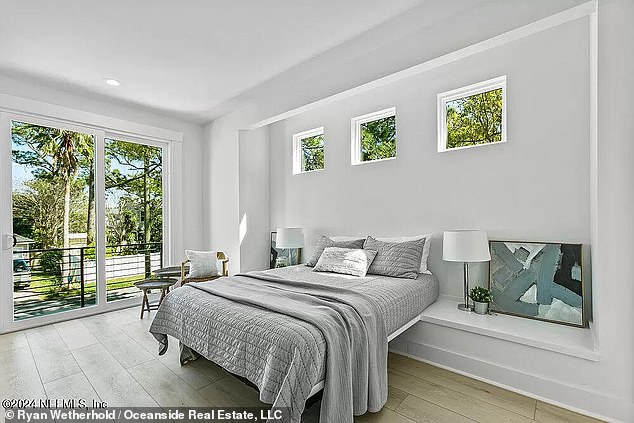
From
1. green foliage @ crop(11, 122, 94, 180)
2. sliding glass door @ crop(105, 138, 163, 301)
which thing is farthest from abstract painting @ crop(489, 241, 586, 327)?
green foliage @ crop(11, 122, 94, 180)

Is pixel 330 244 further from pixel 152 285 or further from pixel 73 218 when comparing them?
pixel 73 218

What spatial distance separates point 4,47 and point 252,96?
7.51 ft

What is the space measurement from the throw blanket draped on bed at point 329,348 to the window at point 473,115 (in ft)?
6.36

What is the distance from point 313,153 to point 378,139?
3.42ft

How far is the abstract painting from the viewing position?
246 centimetres

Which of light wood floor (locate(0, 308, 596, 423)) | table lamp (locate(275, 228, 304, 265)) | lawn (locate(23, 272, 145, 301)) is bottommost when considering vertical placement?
light wood floor (locate(0, 308, 596, 423))

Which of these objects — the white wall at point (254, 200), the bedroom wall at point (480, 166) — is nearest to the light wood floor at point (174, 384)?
the bedroom wall at point (480, 166)

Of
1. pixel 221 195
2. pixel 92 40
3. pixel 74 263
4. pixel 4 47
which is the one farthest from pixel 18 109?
pixel 221 195

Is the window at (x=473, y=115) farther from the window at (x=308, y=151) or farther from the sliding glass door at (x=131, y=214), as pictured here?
the sliding glass door at (x=131, y=214)

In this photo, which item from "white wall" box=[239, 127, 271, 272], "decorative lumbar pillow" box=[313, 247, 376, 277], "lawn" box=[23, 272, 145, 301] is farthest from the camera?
"white wall" box=[239, 127, 271, 272]

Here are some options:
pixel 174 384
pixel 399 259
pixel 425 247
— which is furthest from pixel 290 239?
pixel 174 384

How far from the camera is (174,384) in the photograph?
233cm

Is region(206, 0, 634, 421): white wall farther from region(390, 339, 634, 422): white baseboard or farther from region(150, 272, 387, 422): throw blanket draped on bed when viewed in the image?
region(150, 272, 387, 422): throw blanket draped on bed

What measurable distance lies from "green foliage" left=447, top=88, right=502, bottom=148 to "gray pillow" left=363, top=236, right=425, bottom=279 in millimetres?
1072
